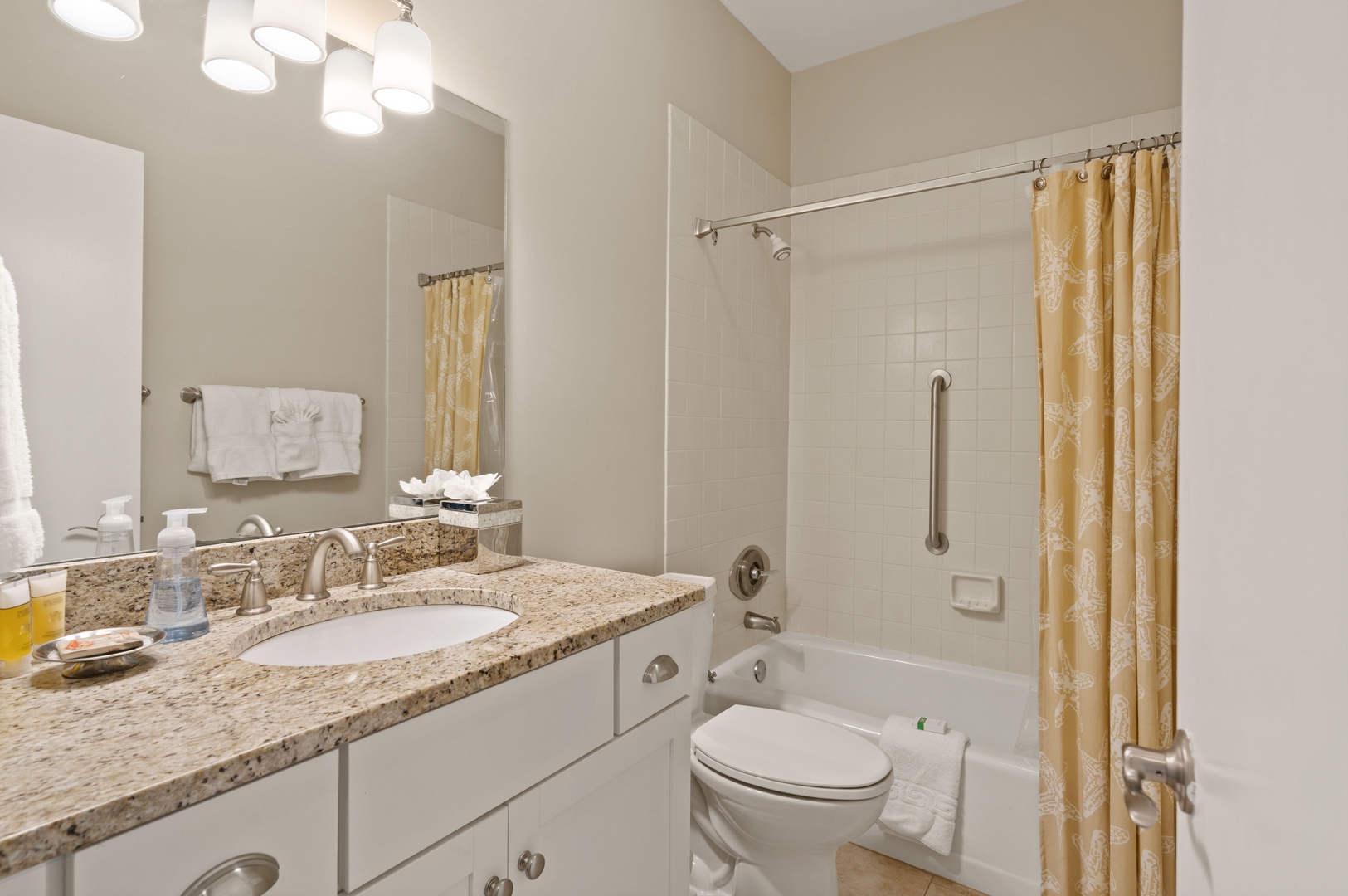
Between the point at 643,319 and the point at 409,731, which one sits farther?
the point at 643,319

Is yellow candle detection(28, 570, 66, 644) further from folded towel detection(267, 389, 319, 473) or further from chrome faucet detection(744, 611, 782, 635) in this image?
chrome faucet detection(744, 611, 782, 635)

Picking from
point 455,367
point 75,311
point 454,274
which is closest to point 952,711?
point 455,367

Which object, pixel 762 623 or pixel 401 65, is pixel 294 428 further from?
pixel 762 623

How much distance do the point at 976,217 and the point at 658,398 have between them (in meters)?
1.37

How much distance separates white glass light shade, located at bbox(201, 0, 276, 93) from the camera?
1041 millimetres

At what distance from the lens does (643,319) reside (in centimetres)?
199

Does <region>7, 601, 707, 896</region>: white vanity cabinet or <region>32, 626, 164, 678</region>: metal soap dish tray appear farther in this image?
<region>32, 626, 164, 678</region>: metal soap dish tray

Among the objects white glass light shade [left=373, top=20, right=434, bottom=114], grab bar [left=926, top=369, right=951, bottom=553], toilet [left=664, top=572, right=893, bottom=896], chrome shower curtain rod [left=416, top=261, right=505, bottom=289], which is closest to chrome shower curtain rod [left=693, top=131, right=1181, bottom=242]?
grab bar [left=926, top=369, right=951, bottom=553]

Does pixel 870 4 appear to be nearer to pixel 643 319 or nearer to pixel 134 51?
pixel 643 319

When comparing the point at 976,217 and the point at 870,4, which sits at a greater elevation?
the point at 870,4

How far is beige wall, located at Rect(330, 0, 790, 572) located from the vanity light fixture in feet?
0.24

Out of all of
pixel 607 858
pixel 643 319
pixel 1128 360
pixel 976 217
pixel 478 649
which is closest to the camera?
pixel 478 649

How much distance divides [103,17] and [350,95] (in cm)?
37

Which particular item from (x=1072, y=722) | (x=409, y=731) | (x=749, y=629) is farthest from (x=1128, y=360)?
(x=409, y=731)
